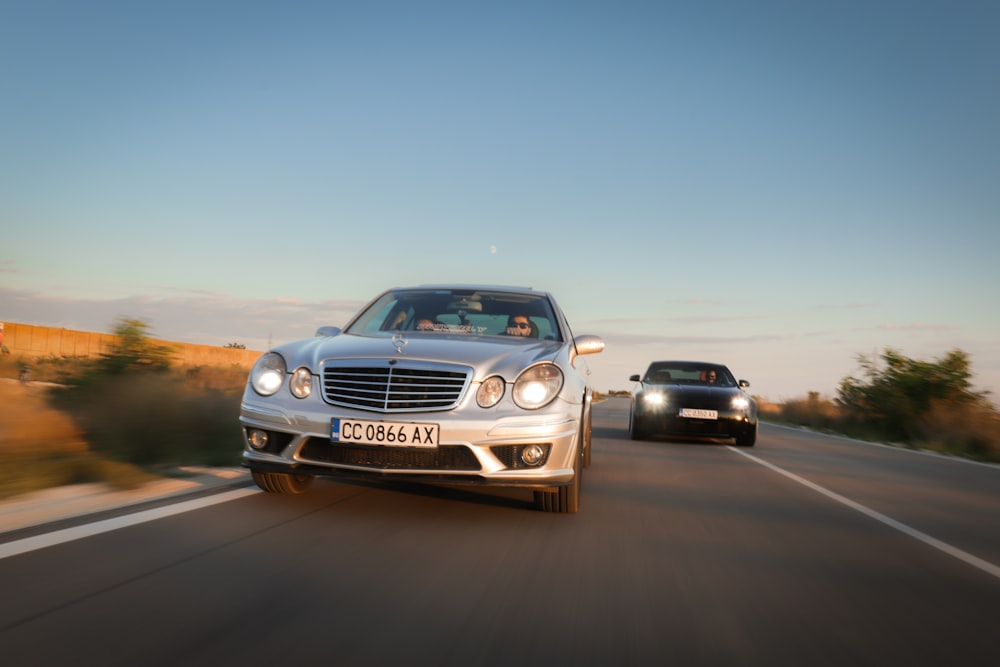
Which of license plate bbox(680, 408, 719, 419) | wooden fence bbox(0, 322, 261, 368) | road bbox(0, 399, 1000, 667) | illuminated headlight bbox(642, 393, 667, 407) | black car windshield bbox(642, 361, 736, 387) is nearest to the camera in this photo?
road bbox(0, 399, 1000, 667)

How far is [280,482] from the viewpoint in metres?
5.75

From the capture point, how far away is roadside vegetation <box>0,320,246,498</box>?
239 inches

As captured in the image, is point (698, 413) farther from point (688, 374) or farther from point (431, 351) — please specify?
point (431, 351)

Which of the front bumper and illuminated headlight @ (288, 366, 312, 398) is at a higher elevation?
illuminated headlight @ (288, 366, 312, 398)

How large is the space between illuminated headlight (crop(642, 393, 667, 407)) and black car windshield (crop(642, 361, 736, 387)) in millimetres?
753

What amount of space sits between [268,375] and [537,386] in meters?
1.72

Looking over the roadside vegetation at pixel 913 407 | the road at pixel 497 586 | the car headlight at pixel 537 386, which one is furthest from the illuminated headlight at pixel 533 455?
the roadside vegetation at pixel 913 407

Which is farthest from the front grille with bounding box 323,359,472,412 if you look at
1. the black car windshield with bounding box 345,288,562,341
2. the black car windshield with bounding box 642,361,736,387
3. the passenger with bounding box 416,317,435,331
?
the black car windshield with bounding box 642,361,736,387

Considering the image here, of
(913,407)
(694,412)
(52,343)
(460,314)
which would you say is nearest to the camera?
(460,314)

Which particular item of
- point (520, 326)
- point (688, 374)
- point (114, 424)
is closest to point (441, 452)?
point (520, 326)

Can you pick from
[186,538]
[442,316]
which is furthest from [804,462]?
[186,538]

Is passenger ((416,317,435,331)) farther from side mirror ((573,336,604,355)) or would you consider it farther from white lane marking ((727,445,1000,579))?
white lane marking ((727,445,1000,579))

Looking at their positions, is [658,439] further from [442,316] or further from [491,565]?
[491,565]

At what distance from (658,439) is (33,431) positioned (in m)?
10.5
